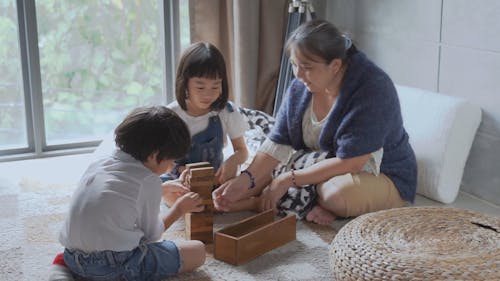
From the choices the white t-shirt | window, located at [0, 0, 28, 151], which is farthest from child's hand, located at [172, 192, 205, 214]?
window, located at [0, 0, 28, 151]

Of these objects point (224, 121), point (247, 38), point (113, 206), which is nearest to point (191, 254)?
point (113, 206)

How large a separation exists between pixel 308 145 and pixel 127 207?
0.79 m

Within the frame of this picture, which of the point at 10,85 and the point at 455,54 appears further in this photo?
the point at 10,85

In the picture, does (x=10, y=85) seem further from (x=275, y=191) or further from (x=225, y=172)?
(x=275, y=191)

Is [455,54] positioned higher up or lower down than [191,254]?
higher up

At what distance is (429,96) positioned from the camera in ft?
7.59

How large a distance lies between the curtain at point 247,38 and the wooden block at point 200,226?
1.09 meters

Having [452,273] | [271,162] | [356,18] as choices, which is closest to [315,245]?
[271,162]

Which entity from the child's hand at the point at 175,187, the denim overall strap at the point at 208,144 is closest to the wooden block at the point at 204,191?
the child's hand at the point at 175,187

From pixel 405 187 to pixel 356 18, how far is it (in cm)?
95

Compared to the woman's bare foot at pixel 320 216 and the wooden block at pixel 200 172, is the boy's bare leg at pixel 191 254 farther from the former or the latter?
the woman's bare foot at pixel 320 216

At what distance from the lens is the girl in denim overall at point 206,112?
2080 mm

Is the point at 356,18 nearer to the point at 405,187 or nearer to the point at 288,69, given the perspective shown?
the point at 288,69

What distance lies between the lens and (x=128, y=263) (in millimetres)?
1607
